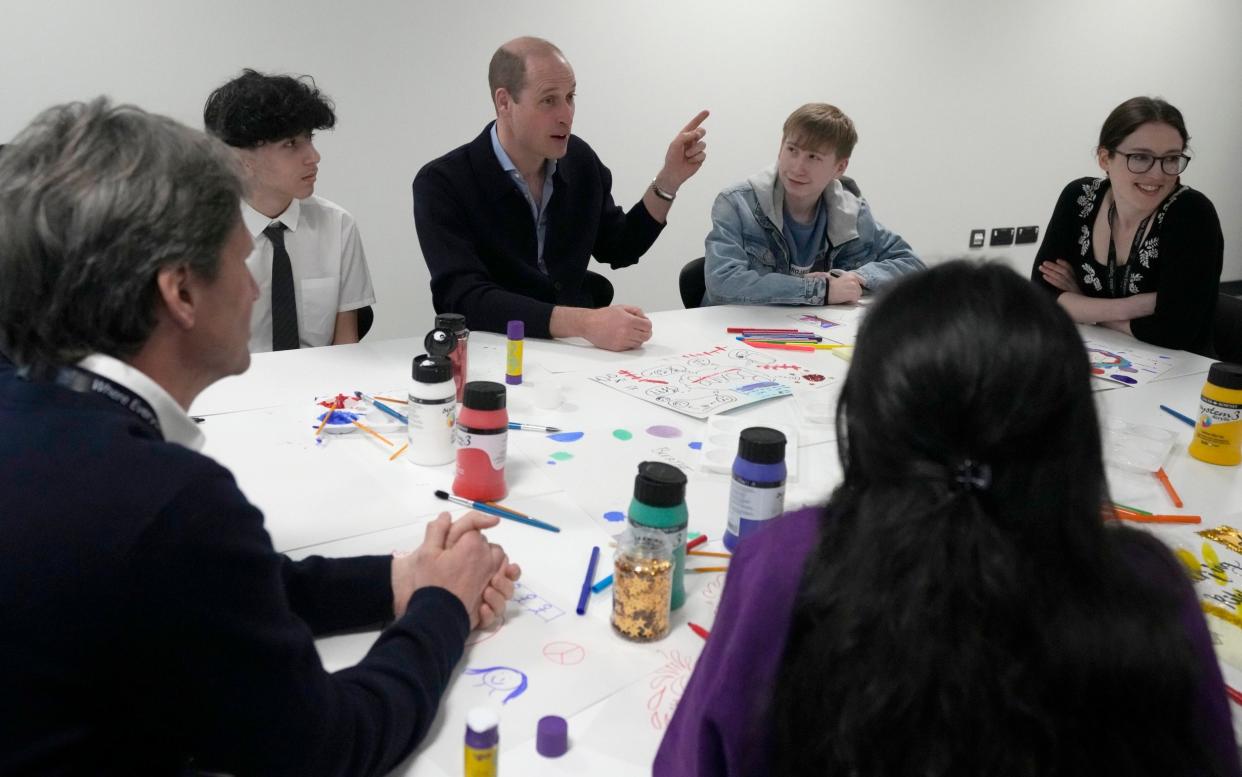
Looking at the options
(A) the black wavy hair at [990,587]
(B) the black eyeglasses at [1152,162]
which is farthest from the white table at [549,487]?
(B) the black eyeglasses at [1152,162]

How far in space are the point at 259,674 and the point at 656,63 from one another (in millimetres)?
3601

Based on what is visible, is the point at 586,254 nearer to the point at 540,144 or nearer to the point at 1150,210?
the point at 540,144

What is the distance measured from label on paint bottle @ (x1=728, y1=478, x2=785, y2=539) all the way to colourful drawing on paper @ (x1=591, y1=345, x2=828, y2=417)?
485mm

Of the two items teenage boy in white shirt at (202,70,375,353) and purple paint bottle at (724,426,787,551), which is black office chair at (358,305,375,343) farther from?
purple paint bottle at (724,426,787,551)

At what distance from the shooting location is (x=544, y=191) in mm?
2703

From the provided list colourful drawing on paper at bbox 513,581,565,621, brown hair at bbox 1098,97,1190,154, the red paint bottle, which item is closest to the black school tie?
the red paint bottle

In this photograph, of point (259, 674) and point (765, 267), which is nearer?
point (259, 674)

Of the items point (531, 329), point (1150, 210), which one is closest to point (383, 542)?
point (531, 329)

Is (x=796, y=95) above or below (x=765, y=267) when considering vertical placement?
above

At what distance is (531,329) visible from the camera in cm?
225

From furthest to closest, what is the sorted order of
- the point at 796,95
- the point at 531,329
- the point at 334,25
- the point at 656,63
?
1. the point at 796,95
2. the point at 656,63
3. the point at 334,25
4. the point at 531,329

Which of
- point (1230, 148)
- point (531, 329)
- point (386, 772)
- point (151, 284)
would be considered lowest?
point (386, 772)

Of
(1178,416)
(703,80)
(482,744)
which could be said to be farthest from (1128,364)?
(703,80)

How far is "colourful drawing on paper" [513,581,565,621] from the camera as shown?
1140 millimetres
